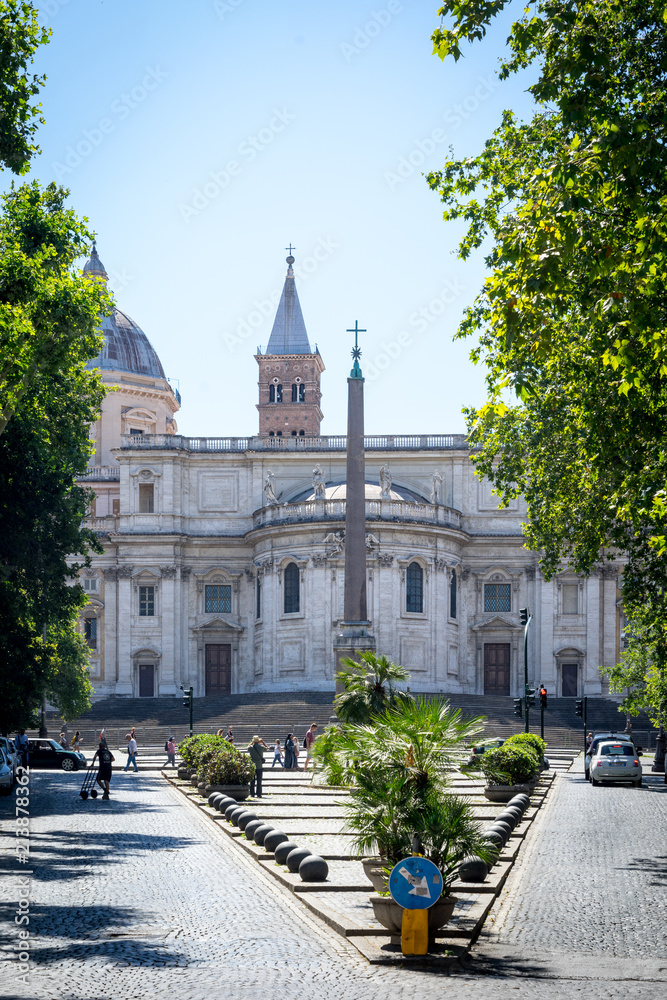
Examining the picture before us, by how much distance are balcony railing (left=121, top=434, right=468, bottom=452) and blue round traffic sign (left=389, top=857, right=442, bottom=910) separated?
6324 centimetres

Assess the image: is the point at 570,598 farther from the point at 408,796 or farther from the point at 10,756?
the point at 408,796

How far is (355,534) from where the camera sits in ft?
151

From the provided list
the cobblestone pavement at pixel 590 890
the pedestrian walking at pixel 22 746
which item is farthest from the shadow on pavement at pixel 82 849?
the pedestrian walking at pixel 22 746

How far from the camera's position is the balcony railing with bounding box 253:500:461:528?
223ft

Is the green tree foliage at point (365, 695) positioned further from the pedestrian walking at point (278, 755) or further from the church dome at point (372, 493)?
the church dome at point (372, 493)

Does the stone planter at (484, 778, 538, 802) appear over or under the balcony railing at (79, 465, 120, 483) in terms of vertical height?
under

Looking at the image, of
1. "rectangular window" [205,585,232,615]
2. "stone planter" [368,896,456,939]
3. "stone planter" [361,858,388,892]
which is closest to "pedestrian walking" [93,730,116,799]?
"stone planter" [361,858,388,892]

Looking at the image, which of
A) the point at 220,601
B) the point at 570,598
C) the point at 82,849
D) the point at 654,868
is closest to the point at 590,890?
the point at 654,868

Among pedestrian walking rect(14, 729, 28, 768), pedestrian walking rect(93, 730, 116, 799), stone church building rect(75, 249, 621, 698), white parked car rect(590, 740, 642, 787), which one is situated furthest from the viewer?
stone church building rect(75, 249, 621, 698)

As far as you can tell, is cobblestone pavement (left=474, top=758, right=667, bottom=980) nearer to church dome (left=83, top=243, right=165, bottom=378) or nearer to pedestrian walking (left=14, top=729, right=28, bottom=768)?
pedestrian walking (left=14, top=729, right=28, bottom=768)

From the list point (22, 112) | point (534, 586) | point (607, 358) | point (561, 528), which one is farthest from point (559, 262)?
point (534, 586)

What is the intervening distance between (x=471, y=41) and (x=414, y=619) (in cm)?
5570

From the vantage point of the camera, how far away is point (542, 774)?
40.4 metres

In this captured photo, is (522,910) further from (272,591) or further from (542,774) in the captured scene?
(272,591)
